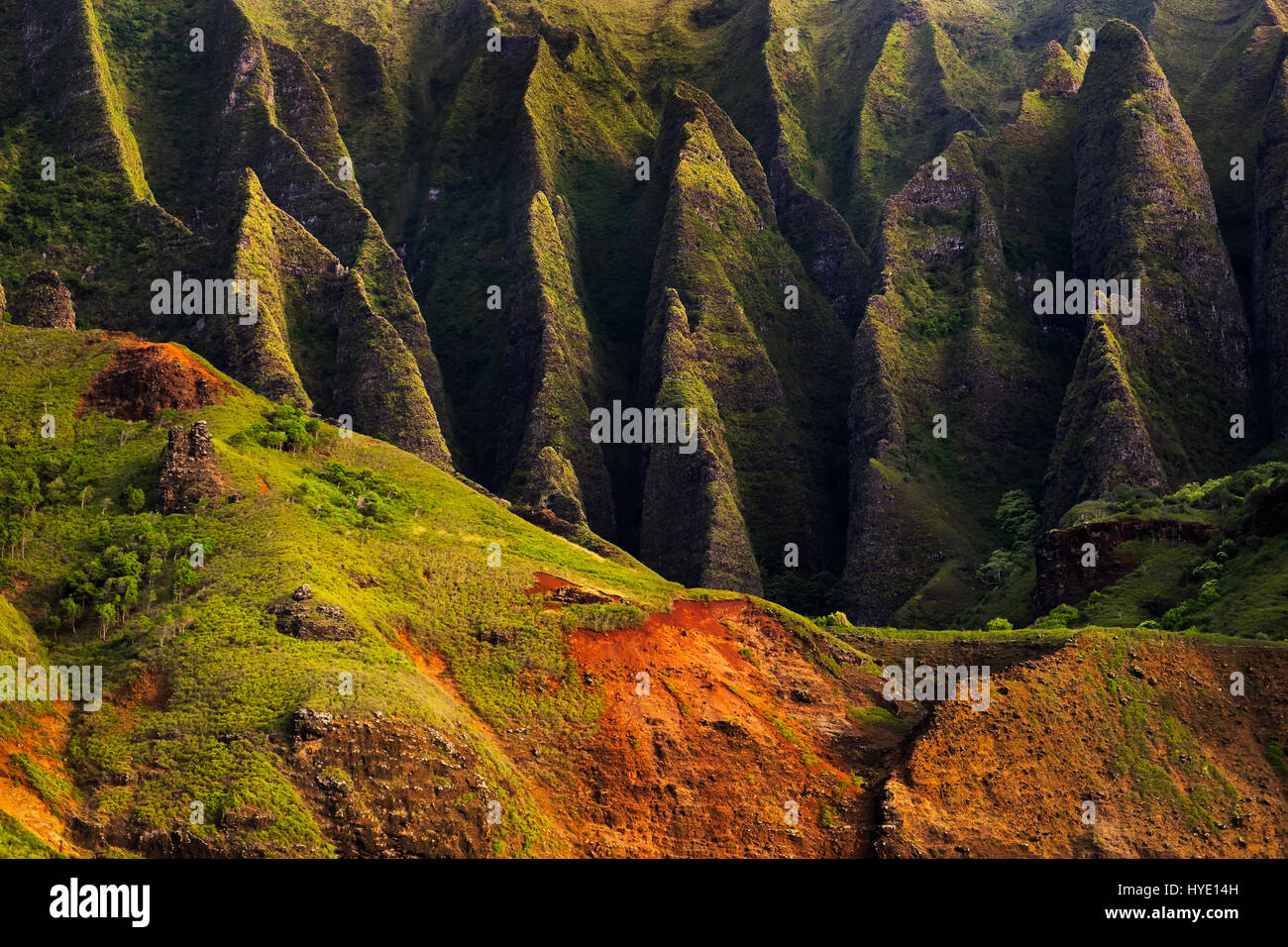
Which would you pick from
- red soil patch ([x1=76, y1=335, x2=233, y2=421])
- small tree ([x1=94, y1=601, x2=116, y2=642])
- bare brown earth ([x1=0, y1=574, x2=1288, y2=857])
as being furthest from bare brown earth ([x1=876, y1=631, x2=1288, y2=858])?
red soil patch ([x1=76, y1=335, x2=233, y2=421])

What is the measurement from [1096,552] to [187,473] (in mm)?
59122

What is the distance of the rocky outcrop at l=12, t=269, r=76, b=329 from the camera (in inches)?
4742

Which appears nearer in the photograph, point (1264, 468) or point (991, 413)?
point (1264, 468)

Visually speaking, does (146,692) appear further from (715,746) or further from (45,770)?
(715,746)

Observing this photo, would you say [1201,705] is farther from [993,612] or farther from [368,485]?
[368,485]

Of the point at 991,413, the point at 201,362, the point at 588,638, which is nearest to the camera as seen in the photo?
the point at 588,638

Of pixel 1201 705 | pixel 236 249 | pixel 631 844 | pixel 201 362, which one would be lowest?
pixel 631 844

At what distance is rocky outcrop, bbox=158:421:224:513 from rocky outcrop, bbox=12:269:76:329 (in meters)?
30.3

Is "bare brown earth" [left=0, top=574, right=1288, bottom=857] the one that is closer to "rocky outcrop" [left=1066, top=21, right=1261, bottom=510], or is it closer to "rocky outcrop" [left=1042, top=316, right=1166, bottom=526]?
"rocky outcrop" [left=1042, top=316, right=1166, bottom=526]

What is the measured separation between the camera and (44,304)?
12156cm

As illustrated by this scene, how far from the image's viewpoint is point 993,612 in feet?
405

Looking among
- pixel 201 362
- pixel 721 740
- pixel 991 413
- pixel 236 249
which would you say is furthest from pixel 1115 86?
pixel 721 740
